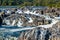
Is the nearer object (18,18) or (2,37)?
(2,37)

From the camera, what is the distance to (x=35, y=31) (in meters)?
15.4

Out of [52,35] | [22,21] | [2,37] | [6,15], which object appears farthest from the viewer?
[6,15]

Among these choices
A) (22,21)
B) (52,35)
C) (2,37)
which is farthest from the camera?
(22,21)

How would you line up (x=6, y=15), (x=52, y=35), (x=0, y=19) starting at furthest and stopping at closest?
1. (x=6, y=15)
2. (x=0, y=19)
3. (x=52, y=35)

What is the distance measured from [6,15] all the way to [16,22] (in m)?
3.69

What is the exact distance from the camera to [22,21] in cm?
2559

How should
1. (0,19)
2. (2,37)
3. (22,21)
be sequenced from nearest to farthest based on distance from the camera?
(2,37)
(22,21)
(0,19)

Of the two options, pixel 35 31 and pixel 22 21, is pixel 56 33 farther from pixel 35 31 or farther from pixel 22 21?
pixel 22 21

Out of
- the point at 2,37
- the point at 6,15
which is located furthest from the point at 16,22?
the point at 2,37

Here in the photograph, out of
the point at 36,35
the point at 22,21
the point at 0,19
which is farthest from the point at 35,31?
the point at 0,19

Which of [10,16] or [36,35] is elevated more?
[36,35]

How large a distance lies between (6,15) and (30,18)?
3603mm

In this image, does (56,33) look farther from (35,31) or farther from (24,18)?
(24,18)

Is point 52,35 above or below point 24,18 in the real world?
above
